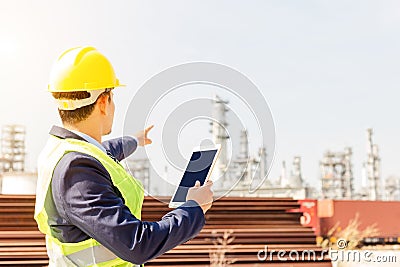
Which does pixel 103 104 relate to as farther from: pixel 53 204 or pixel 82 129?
pixel 53 204

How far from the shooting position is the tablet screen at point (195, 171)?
1.33m

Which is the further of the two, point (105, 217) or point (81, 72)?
point (81, 72)

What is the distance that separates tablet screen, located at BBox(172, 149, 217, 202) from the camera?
1333 mm

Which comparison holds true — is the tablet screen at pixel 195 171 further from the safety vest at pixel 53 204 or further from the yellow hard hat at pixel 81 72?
the yellow hard hat at pixel 81 72

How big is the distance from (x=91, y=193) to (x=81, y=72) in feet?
0.98

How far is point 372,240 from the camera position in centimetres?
1105

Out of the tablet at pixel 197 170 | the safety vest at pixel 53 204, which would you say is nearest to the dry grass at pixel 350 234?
the tablet at pixel 197 170

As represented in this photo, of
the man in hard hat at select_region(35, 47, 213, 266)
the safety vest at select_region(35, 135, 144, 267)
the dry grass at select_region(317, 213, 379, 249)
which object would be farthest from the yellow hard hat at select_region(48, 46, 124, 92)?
the dry grass at select_region(317, 213, 379, 249)

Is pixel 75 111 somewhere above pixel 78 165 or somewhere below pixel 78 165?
above

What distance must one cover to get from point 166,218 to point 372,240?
34.7 ft

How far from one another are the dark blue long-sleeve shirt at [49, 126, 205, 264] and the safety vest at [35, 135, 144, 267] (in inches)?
0.7

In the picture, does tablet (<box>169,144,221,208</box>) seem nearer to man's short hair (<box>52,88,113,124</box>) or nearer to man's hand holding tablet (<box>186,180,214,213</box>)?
man's hand holding tablet (<box>186,180,214,213</box>)

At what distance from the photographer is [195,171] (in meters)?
1.36

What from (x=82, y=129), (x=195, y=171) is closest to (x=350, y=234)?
(x=195, y=171)
